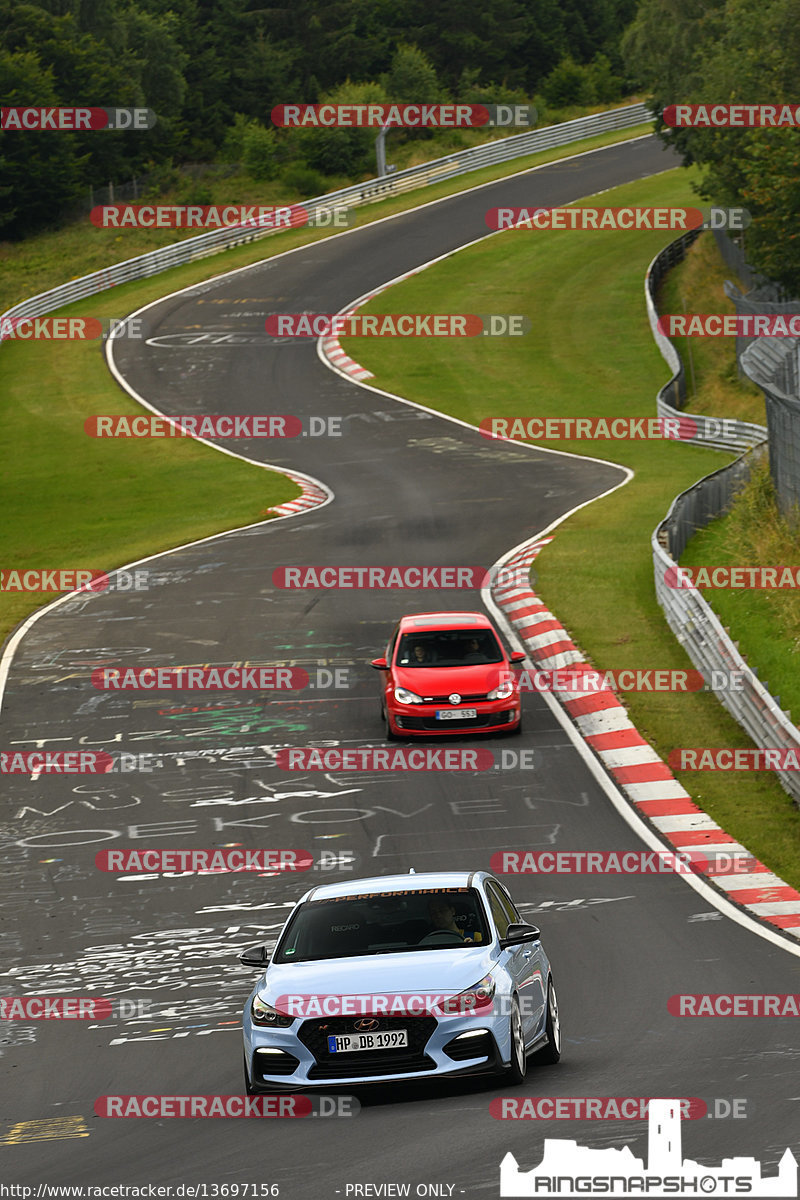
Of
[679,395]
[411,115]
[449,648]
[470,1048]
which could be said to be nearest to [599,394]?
[679,395]

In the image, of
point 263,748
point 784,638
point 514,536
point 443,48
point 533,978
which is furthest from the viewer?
point 443,48

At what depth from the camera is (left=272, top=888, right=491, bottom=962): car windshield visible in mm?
10031

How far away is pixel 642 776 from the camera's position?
1905cm

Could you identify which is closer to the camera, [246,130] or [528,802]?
[528,802]

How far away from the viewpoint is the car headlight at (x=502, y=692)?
67.8 feet

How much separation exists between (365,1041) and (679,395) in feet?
136

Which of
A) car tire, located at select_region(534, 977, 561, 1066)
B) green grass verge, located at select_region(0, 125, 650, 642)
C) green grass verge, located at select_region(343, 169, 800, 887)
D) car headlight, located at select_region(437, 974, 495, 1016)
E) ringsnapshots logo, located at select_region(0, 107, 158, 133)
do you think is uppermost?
ringsnapshots logo, located at select_region(0, 107, 158, 133)

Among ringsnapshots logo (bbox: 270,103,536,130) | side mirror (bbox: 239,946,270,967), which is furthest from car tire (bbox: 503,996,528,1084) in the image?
ringsnapshots logo (bbox: 270,103,536,130)

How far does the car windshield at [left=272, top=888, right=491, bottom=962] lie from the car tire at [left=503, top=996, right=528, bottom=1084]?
598mm

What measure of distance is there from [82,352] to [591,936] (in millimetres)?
47267

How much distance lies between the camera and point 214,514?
38.4 metres

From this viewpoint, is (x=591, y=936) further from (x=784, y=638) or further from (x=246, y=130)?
(x=246, y=130)

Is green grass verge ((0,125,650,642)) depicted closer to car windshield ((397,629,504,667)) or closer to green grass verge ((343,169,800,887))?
green grass verge ((343,169,800,887))

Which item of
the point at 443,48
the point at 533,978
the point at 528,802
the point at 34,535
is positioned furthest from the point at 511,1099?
the point at 443,48
